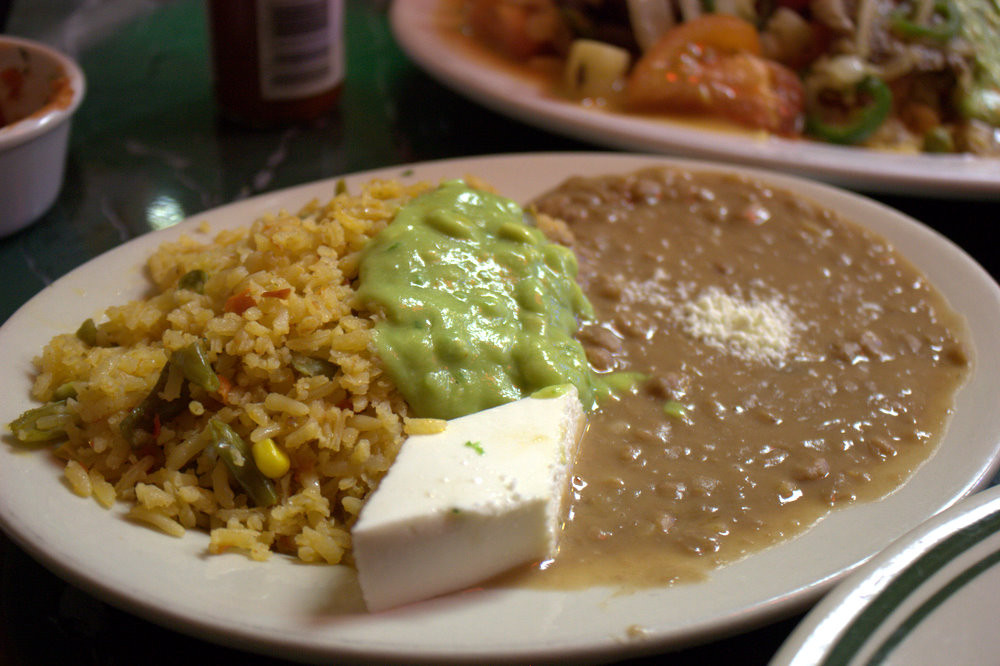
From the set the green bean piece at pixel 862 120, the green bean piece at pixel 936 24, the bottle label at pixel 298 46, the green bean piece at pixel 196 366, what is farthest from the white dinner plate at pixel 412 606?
the green bean piece at pixel 936 24

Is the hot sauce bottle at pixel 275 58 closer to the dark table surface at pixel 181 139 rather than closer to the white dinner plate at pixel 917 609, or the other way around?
the dark table surface at pixel 181 139

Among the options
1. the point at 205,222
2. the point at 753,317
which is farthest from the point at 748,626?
the point at 205,222

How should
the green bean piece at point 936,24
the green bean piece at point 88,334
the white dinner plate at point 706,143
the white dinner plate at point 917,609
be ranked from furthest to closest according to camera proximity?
the green bean piece at point 936,24
the white dinner plate at point 706,143
the green bean piece at point 88,334
the white dinner plate at point 917,609

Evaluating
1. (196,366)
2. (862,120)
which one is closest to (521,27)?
(862,120)

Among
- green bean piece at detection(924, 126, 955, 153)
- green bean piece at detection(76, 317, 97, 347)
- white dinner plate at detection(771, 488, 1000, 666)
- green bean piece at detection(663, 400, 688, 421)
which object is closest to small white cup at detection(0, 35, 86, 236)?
green bean piece at detection(76, 317, 97, 347)

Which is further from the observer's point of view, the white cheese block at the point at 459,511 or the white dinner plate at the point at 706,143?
the white dinner plate at the point at 706,143

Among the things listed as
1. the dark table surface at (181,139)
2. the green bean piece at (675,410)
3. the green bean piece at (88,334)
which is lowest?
the dark table surface at (181,139)

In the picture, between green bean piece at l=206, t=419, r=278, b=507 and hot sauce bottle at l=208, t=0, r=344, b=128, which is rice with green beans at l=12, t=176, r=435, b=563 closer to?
green bean piece at l=206, t=419, r=278, b=507
